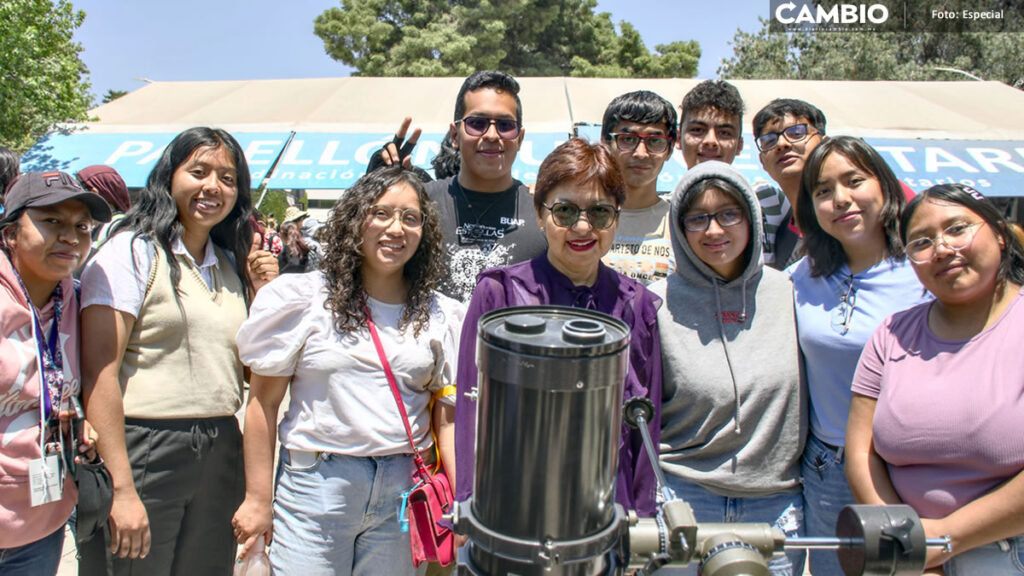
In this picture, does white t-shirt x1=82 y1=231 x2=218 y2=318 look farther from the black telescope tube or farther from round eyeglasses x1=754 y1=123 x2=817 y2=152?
round eyeglasses x1=754 y1=123 x2=817 y2=152

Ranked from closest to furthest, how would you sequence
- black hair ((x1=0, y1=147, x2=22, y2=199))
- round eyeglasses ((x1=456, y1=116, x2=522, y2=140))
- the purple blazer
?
the purple blazer → round eyeglasses ((x1=456, y1=116, x2=522, y2=140)) → black hair ((x1=0, y1=147, x2=22, y2=199))

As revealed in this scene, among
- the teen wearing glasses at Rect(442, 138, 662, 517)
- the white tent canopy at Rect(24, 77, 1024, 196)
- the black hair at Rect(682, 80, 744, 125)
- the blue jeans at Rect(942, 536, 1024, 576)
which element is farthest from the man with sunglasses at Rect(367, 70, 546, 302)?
the white tent canopy at Rect(24, 77, 1024, 196)

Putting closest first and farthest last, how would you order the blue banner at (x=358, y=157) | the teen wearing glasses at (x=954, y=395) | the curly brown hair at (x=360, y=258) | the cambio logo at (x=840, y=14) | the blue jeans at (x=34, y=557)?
the teen wearing glasses at (x=954, y=395), the blue jeans at (x=34, y=557), the curly brown hair at (x=360, y=258), the blue banner at (x=358, y=157), the cambio logo at (x=840, y=14)

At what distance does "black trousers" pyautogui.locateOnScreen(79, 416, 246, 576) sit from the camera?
2.45 m

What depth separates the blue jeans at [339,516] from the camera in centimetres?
225

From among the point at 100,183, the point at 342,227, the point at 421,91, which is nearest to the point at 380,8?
the point at 421,91

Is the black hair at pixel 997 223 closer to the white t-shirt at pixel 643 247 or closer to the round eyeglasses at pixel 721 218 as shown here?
the round eyeglasses at pixel 721 218

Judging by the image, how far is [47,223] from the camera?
215 cm

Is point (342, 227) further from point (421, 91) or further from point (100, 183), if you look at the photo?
point (421, 91)

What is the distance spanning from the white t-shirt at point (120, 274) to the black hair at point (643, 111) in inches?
79.5

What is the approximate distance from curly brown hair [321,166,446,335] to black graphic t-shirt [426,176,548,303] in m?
0.22

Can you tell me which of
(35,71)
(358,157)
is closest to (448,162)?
(358,157)

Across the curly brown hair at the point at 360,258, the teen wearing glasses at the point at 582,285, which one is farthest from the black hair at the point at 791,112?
the curly brown hair at the point at 360,258

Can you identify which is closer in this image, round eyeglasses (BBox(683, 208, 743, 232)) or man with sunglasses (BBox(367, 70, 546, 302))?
round eyeglasses (BBox(683, 208, 743, 232))
